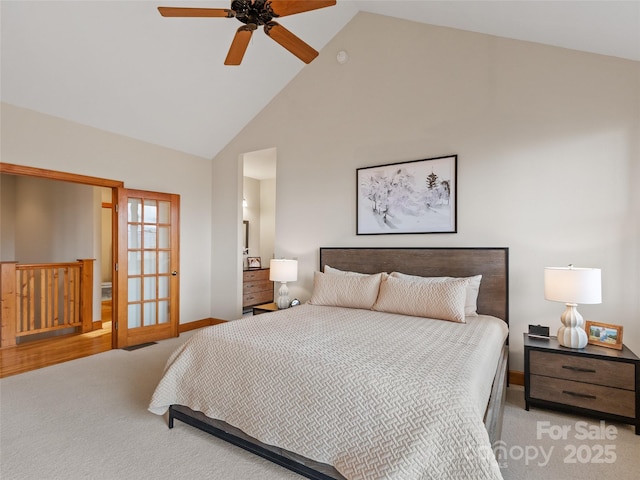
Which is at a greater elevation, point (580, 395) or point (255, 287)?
point (255, 287)

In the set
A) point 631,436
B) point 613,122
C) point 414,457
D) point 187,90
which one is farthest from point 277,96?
point 631,436

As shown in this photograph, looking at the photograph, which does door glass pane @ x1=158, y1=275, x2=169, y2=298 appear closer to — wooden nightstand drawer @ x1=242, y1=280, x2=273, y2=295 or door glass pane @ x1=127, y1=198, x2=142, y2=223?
door glass pane @ x1=127, y1=198, x2=142, y2=223

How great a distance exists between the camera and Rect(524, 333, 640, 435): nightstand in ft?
7.47

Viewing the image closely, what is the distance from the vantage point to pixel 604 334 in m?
2.55

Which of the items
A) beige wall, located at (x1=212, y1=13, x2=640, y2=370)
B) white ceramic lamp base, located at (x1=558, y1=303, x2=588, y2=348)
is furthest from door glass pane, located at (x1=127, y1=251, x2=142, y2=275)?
white ceramic lamp base, located at (x1=558, y1=303, x2=588, y2=348)

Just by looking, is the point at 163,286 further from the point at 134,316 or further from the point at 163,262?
the point at 134,316

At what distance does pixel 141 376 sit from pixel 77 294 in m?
2.73

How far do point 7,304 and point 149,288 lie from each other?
1546 mm

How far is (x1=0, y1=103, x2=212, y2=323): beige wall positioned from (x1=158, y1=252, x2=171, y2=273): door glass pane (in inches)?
8.7

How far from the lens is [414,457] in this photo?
1.36 meters

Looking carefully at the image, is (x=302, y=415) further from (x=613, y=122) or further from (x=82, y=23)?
(x=82, y=23)

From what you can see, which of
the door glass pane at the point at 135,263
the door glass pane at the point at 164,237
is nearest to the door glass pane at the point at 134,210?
the door glass pane at the point at 164,237

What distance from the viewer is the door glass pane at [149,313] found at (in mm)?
4551

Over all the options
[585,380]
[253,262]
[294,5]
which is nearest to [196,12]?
[294,5]
